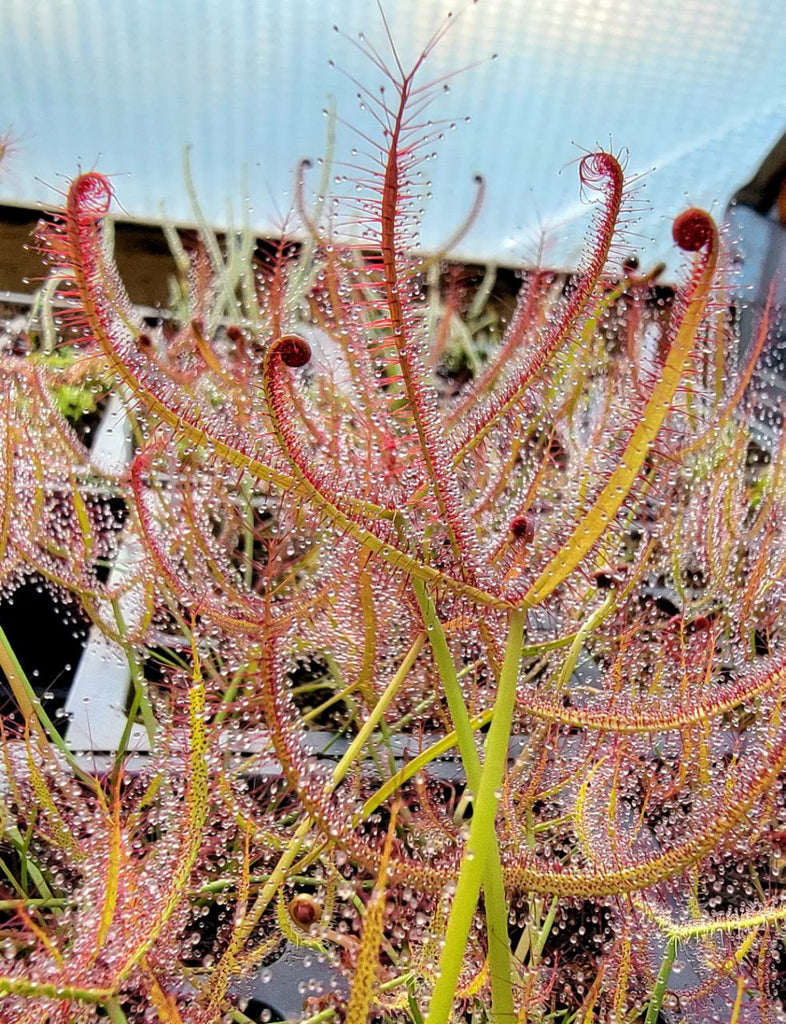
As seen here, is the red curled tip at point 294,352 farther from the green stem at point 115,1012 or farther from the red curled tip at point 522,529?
the green stem at point 115,1012

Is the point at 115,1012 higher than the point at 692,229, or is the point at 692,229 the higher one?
the point at 692,229

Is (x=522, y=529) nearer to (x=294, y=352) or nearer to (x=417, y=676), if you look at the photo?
(x=294, y=352)

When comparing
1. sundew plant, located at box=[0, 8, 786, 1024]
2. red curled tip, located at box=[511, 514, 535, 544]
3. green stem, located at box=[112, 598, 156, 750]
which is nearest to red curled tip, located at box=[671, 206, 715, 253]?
sundew plant, located at box=[0, 8, 786, 1024]

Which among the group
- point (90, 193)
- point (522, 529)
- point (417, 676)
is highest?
point (90, 193)

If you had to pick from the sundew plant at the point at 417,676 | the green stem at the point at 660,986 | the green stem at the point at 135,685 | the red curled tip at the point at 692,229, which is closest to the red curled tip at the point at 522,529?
the sundew plant at the point at 417,676

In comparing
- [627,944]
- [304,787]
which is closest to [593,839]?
[627,944]

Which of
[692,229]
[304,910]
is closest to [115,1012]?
[304,910]

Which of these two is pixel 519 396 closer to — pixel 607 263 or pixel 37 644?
pixel 607 263
